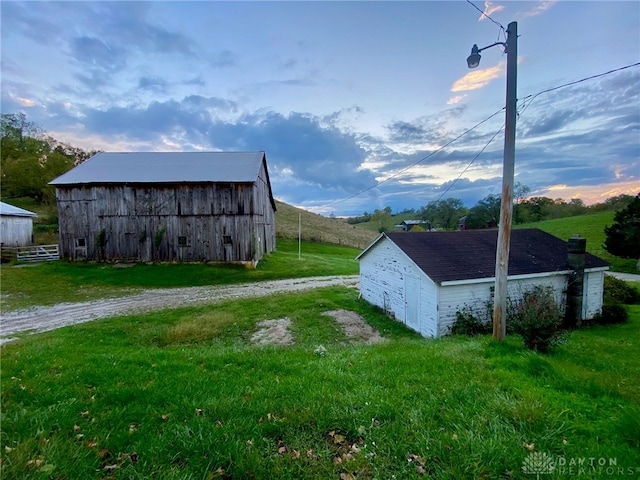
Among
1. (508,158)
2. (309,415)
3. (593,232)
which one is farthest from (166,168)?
(593,232)

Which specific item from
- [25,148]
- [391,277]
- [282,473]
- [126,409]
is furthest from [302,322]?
[25,148]

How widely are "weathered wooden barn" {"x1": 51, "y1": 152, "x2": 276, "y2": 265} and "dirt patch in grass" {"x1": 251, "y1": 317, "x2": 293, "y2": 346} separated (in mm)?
11799

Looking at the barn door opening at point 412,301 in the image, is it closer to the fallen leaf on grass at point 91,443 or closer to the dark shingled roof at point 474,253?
the dark shingled roof at point 474,253

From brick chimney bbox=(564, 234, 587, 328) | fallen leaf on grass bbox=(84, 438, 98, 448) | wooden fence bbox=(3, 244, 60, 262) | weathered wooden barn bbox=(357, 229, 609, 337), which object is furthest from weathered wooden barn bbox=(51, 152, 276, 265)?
fallen leaf on grass bbox=(84, 438, 98, 448)

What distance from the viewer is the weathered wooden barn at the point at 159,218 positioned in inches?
899

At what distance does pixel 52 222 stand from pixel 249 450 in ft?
151

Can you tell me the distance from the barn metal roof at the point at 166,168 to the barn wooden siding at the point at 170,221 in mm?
518

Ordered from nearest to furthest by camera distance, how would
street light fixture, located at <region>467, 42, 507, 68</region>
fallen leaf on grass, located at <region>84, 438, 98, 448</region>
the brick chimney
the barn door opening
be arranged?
fallen leaf on grass, located at <region>84, 438, 98, 448</region> < street light fixture, located at <region>467, 42, 507, 68</region> < the barn door opening < the brick chimney

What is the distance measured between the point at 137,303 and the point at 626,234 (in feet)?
132

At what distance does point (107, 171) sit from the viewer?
2422 centimetres

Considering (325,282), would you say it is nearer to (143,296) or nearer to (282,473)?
(143,296)

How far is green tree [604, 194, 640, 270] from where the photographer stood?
27719 mm

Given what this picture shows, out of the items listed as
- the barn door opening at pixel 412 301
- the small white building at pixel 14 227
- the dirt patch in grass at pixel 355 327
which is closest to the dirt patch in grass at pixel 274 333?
the dirt patch in grass at pixel 355 327

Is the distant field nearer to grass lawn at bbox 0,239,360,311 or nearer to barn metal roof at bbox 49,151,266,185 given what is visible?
grass lawn at bbox 0,239,360,311
